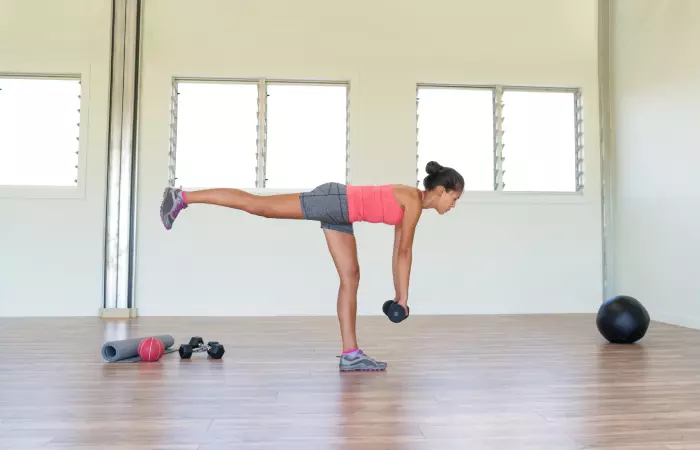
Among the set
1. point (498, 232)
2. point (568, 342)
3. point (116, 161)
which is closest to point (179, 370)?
point (568, 342)

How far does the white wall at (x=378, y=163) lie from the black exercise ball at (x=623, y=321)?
6.52ft

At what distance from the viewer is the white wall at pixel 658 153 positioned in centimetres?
462

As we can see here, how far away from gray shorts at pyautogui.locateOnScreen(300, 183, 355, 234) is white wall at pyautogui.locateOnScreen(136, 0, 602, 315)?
9.44 ft

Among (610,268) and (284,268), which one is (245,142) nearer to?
(284,268)

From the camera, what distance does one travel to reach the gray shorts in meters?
2.70

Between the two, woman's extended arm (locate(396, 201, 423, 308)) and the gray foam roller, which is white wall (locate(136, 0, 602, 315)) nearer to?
the gray foam roller

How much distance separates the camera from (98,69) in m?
5.52

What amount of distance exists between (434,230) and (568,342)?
7.09 feet

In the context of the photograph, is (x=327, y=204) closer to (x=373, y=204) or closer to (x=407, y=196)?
(x=373, y=204)

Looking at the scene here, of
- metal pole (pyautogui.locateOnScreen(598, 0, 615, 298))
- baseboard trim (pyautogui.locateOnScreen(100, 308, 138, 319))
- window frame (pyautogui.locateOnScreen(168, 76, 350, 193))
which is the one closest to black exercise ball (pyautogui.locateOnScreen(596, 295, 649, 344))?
metal pole (pyautogui.locateOnScreen(598, 0, 615, 298))

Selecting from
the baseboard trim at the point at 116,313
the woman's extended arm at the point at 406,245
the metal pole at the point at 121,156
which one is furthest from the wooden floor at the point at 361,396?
the metal pole at the point at 121,156

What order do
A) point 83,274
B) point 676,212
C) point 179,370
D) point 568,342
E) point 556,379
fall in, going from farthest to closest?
point 83,274
point 676,212
point 568,342
point 179,370
point 556,379

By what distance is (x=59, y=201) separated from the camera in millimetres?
5441

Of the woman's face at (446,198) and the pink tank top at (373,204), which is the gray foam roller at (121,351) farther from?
the woman's face at (446,198)
